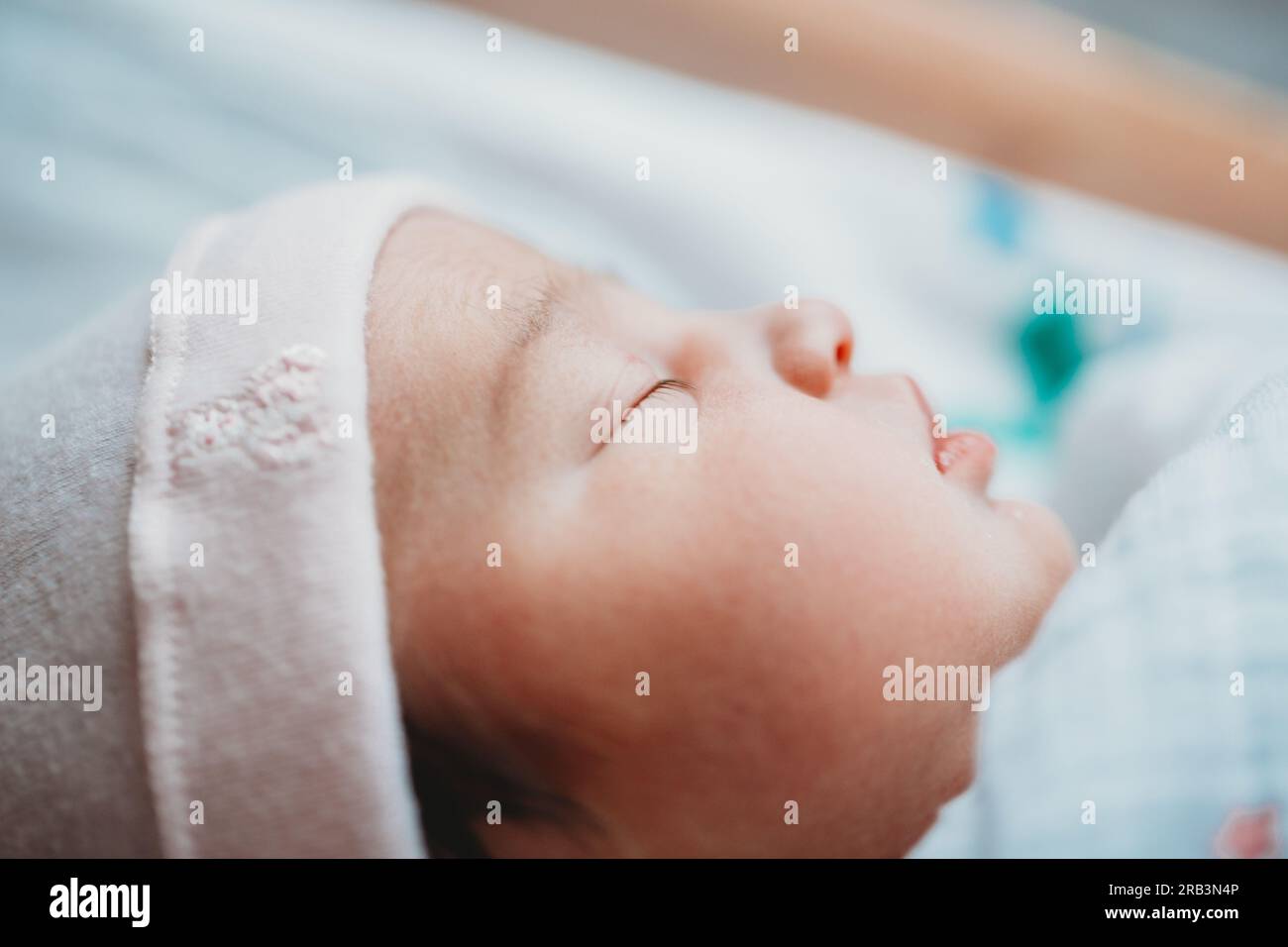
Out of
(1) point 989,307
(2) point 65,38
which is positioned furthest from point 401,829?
(2) point 65,38

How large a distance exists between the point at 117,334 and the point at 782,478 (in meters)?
0.52

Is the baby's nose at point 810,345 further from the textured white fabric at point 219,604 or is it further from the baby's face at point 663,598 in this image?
the textured white fabric at point 219,604

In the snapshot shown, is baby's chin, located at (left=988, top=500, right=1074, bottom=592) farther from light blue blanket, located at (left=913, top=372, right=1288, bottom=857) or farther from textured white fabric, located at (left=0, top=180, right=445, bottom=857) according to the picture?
textured white fabric, located at (left=0, top=180, right=445, bottom=857)

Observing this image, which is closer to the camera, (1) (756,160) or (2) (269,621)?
(2) (269,621)

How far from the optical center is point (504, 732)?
1.85 ft

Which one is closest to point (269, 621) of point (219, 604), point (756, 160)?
point (219, 604)

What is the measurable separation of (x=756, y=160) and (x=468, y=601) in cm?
90

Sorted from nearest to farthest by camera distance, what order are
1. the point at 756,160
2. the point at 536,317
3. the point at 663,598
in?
the point at 663,598
the point at 536,317
the point at 756,160

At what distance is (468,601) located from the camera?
56cm

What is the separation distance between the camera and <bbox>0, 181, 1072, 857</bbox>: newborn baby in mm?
556

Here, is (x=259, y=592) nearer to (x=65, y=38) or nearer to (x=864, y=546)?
(x=864, y=546)

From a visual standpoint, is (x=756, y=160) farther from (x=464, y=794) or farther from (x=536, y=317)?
(x=464, y=794)

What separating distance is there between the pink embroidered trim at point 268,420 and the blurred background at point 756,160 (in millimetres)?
529

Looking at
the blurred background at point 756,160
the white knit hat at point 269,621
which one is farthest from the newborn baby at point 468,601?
the blurred background at point 756,160
